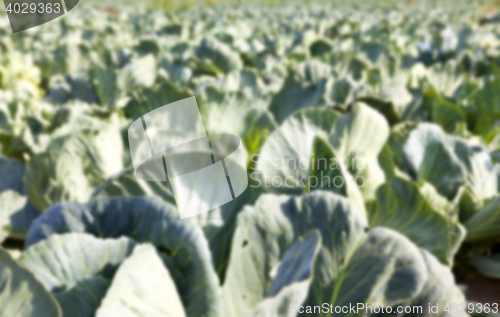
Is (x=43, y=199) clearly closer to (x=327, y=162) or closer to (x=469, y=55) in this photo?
(x=327, y=162)

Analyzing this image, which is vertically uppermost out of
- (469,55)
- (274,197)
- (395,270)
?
(274,197)

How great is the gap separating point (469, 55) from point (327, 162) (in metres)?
2.40

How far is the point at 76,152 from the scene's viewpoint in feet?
4.33

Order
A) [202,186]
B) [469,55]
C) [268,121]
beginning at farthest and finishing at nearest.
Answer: [469,55], [268,121], [202,186]

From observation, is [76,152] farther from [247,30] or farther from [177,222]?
[247,30]

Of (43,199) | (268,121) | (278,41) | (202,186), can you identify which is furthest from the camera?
(278,41)

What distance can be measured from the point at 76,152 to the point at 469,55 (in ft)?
8.47

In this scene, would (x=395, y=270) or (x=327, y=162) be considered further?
(x=327, y=162)

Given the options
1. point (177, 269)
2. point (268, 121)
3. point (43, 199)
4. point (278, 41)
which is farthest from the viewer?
point (278, 41)

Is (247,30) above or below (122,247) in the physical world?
below

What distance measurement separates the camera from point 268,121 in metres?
1.51

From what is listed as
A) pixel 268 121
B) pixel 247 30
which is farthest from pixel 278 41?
pixel 268 121

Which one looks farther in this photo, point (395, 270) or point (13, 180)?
point (13, 180)

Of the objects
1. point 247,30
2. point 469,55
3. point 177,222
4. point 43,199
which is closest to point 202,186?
point 177,222
